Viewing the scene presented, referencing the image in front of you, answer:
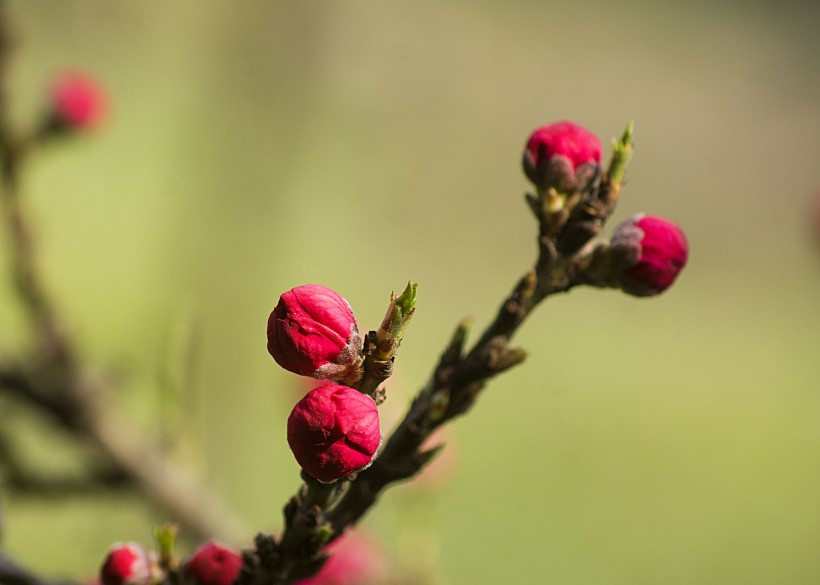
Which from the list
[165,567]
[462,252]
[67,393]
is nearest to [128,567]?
[165,567]

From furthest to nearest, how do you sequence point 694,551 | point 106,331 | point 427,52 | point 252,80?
point 427,52, point 106,331, point 694,551, point 252,80

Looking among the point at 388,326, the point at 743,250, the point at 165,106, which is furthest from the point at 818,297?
the point at 388,326

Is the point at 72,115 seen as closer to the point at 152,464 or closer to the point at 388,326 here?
the point at 152,464

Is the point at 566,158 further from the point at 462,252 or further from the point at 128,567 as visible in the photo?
the point at 462,252

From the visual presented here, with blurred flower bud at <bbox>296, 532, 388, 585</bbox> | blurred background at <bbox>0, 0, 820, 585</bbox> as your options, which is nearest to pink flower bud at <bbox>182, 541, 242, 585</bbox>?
blurred flower bud at <bbox>296, 532, 388, 585</bbox>

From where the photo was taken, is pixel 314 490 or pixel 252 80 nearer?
pixel 314 490

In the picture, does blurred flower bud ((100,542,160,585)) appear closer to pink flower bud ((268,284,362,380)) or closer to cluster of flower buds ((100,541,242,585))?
cluster of flower buds ((100,541,242,585))
